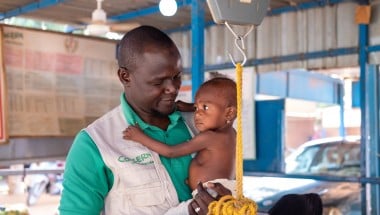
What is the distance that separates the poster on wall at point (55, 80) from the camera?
3740mm

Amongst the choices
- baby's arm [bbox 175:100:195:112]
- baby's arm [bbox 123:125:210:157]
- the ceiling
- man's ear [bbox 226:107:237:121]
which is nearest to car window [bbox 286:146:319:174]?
the ceiling

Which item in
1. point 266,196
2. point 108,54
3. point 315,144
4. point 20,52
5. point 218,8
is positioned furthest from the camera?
point 315,144

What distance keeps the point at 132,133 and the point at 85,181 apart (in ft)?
0.72

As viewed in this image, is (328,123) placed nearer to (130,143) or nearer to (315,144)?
(315,144)

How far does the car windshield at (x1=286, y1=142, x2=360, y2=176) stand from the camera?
21.1ft

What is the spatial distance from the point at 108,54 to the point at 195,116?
2.33m

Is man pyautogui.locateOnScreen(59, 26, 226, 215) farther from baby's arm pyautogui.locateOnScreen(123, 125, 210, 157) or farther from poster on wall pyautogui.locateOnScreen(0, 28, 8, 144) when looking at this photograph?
poster on wall pyautogui.locateOnScreen(0, 28, 8, 144)

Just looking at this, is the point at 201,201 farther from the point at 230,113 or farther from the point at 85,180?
the point at 230,113

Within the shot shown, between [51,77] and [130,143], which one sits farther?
[51,77]

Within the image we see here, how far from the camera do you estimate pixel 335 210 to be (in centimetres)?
557

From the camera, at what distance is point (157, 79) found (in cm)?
162

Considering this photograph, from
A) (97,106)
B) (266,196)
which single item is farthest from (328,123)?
(97,106)

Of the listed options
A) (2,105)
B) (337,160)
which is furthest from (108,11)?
(337,160)

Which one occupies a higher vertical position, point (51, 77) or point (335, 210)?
point (51, 77)
